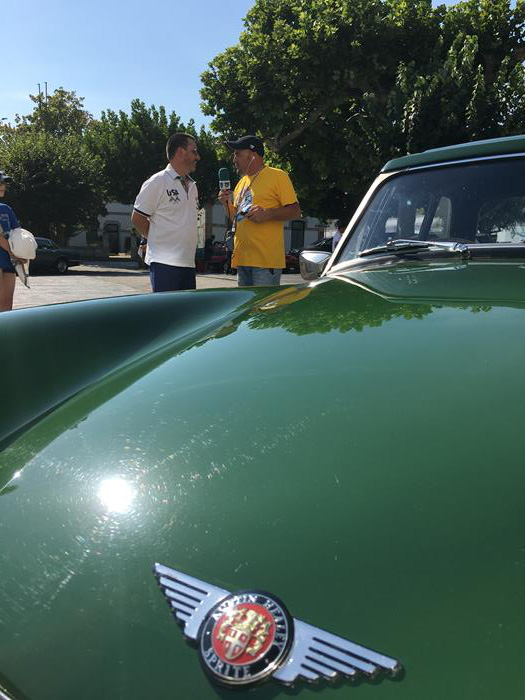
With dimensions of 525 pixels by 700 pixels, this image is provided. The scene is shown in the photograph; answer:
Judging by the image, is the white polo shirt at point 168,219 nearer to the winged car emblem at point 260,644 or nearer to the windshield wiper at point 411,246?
the windshield wiper at point 411,246

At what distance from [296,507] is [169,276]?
10.5ft

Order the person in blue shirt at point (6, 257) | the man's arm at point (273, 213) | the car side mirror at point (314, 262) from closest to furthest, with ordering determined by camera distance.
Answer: the car side mirror at point (314, 262) → the man's arm at point (273, 213) → the person in blue shirt at point (6, 257)

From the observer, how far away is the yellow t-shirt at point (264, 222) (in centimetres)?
376

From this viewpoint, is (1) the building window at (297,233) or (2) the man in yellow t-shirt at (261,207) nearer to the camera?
(2) the man in yellow t-shirt at (261,207)

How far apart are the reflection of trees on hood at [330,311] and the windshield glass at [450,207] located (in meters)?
0.67

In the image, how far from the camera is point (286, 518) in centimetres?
78

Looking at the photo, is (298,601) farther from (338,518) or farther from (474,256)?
(474,256)

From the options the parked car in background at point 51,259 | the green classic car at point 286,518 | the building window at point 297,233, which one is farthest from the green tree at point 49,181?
the green classic car at point 286,518

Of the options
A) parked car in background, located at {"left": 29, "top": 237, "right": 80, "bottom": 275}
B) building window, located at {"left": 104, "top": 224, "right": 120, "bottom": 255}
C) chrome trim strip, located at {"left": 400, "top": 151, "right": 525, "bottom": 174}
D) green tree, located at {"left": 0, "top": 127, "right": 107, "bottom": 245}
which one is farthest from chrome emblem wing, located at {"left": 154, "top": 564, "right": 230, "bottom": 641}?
building window, located at {"left": 104, "top": 224, "right": 120, "bottom": 255}

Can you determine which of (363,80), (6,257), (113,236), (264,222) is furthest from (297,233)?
(264,222)

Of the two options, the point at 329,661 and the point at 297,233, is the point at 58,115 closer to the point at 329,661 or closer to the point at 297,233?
the point at 297,233

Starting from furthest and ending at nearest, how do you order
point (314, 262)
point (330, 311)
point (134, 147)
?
point (134, 147), point (314, 262), point (330, 311)

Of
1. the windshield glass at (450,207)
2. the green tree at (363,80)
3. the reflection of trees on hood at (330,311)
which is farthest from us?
the green tree at (363,80)

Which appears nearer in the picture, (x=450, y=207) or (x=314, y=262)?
(x=450, y=207)
